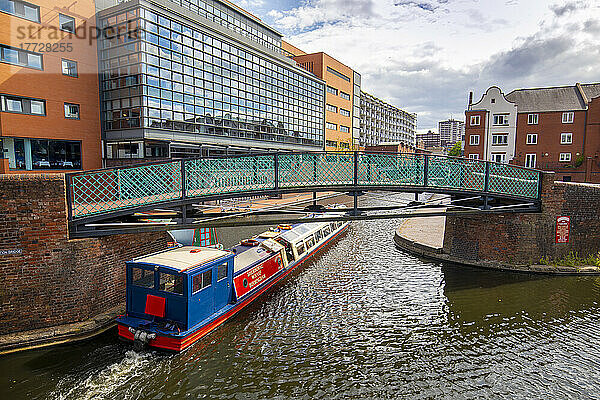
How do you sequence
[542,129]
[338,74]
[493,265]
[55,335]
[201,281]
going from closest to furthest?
[55,335], [201,281], [493,265], [542,129], [338,74]

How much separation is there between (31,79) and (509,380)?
26227 mm

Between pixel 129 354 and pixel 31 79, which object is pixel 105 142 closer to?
pixel 31 79

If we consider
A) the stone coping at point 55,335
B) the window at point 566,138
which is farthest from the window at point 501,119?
the stone coping at point 55,335

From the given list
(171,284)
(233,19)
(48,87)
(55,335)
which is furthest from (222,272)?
(233,19)

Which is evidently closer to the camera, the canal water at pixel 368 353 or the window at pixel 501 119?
the canal water at pixel 368 353

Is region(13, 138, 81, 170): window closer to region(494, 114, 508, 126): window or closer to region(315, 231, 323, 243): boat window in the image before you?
region(315, 231, 323, 243): boat window

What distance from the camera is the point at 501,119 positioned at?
40.4 meters

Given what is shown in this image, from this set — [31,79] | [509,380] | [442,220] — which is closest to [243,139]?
[31,79]

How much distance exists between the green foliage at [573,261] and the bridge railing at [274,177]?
118 inches

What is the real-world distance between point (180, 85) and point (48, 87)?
773 centimetres

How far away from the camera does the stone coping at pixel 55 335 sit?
330 inches

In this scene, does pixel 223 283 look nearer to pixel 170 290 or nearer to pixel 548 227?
pixel 170 290

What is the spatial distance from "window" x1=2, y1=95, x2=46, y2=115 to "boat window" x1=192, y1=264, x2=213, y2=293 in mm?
18305

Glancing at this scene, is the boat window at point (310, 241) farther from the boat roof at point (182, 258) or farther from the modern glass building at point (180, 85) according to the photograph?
the modern glass building at point (180, 85)
